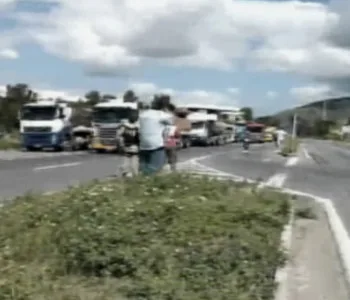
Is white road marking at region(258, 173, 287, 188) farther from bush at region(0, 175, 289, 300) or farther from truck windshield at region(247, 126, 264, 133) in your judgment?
truck windshield at region(247, 126, 264, 133)

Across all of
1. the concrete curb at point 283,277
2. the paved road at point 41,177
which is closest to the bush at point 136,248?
the concrete curb at point 283,277

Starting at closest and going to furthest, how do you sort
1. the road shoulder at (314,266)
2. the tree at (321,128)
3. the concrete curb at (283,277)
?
the concrete curb at (283,277) → the road shoulder at (314,266) → the tree at (321,128)

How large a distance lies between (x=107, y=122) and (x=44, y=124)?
3.86 m

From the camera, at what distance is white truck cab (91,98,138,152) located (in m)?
51.5

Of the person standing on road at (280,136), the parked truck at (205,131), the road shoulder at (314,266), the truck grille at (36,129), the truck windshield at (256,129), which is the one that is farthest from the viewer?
the truck windshield at (256,129)

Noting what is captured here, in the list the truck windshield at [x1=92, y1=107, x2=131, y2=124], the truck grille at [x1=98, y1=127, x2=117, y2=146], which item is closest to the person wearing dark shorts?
the truck windshield at [x1=92, y1=107, x2=131, y2=124]

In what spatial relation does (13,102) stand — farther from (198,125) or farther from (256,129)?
(256,129)

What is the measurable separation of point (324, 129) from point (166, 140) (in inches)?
6037

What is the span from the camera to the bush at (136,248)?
7.77 m

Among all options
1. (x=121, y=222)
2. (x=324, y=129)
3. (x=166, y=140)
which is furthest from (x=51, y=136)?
(x=324, y=129)

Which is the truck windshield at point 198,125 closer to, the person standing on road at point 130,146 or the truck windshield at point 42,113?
the truck windshield at point 42,113

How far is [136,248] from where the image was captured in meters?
9.09

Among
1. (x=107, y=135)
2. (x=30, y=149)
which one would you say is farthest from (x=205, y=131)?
(x=107, y=135)

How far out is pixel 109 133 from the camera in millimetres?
52344
